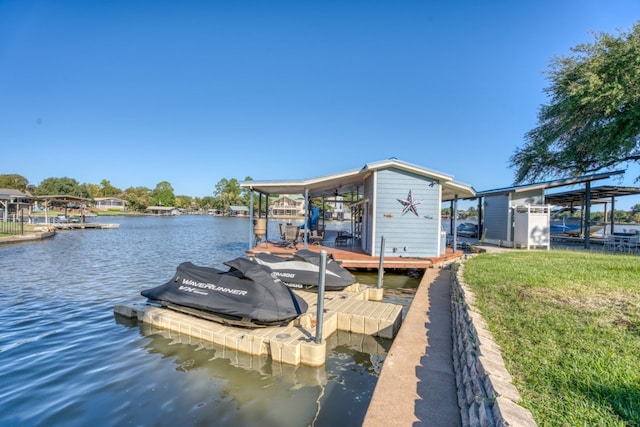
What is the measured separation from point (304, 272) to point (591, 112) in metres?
16.1

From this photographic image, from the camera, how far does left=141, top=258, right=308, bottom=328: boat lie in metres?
5.16

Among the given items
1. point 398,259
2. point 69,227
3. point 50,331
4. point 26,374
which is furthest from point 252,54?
point 69,227

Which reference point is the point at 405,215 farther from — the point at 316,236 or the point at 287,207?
the point at 287,207

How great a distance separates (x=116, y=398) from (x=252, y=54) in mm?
18578

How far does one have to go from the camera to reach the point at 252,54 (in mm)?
18312

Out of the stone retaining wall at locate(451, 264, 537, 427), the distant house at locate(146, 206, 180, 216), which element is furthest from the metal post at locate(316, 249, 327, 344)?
the distant house at locate(146, 206, 180, 216)

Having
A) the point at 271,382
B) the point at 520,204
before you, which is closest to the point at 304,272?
the point at 271,382

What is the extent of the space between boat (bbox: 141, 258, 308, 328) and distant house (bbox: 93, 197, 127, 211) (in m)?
90.8

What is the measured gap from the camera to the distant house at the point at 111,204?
82250 millimetres

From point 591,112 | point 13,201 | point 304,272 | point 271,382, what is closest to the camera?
point 271,382

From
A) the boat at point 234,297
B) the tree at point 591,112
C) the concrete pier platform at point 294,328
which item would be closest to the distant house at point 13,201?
the boat at point 234,297

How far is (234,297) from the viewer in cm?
536

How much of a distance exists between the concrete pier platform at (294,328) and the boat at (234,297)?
151 millimetres

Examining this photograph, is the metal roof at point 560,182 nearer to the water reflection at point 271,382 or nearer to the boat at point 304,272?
the boat at point 304,272
